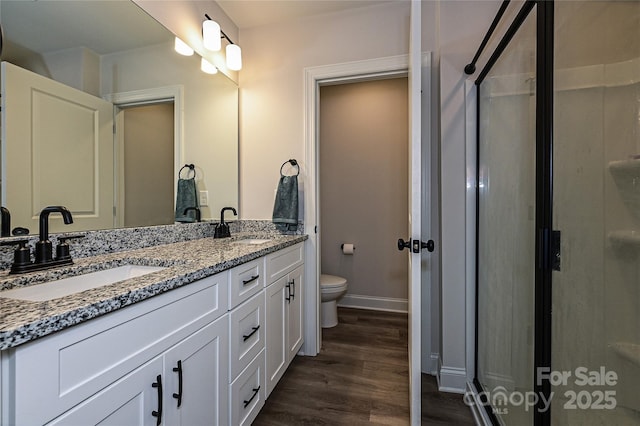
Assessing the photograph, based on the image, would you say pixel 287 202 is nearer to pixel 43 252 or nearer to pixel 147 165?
pixel 147 165

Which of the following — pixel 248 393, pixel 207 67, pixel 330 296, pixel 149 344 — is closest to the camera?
pixel 149 344

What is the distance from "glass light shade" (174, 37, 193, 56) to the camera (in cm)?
165

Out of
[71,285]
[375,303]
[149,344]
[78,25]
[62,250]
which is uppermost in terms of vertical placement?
[78,25]

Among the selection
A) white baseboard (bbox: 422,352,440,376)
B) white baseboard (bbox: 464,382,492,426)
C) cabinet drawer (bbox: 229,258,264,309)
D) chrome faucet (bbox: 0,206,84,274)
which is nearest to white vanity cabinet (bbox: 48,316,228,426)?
cabinet drawer (bbox: 229,258,264,309)

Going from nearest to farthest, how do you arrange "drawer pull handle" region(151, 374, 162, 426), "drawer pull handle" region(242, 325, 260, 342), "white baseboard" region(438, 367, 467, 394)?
"drawer pull handle" region(151, 374, 162, 426)
"drawer pull handle" region(242, 325, 260, 342)
"white baseboard" region(438, 367, 467, 394)

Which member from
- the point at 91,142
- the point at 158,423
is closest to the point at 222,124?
the point at 91,142

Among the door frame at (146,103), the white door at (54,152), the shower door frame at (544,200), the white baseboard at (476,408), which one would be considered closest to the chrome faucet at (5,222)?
the white door at (54,152)

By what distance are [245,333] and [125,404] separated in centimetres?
56

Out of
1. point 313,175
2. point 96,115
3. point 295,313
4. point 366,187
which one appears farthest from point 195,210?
point 366,187

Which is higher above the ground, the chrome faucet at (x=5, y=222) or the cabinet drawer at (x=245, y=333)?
the chrome faucet at (x=5, y=222)

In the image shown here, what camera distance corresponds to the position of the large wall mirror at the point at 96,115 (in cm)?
96

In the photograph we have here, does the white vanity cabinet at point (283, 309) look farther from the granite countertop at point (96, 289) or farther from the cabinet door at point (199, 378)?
the cabinet door at point (199, 378)

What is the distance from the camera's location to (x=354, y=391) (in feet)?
5.33

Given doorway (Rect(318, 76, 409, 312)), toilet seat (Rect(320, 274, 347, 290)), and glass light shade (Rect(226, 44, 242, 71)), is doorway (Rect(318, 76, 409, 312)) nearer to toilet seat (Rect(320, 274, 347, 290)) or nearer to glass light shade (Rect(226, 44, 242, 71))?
toilet seat (Rect(320, 274, 347, 290))
